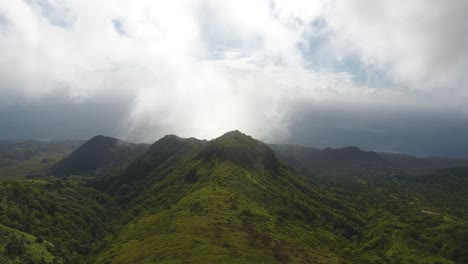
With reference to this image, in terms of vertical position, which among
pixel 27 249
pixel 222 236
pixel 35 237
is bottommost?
pixel 27 249

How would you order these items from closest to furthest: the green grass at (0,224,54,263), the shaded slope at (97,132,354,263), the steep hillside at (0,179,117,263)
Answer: the shaded slope at (97,132,354,263), the green grass at (0,224,54,263), the steep hillside at (0,179,117,263)

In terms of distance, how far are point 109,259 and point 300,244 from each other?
61577 millimetres

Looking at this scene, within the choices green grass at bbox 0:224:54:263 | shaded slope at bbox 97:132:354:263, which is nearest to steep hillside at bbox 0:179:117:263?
green grass at bbox 0:224:54:263

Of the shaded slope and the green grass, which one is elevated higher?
the shaded slope

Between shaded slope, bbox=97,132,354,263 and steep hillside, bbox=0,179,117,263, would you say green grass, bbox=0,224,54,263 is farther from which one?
shaded slope, bbox=97,132,354,263

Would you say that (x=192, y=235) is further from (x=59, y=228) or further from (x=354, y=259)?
(x=59, y=228)

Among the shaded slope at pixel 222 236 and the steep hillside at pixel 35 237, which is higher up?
the shaded slope at pixel 222 236

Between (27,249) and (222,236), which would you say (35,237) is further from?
(222,236)

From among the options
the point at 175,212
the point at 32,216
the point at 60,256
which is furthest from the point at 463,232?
the point at 32,216

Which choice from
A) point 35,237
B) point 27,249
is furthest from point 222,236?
point 35,237

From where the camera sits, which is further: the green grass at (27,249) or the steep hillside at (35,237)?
the steep hillside at (35,237)

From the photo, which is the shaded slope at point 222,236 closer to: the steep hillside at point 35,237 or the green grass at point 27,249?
the green grass at point 27,249

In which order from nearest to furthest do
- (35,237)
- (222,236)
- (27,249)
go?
1. (222,236)
2. (27,249)
3. (35,237)

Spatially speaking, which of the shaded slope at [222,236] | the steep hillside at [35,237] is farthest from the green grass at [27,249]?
the shaded slope at [222,236]
